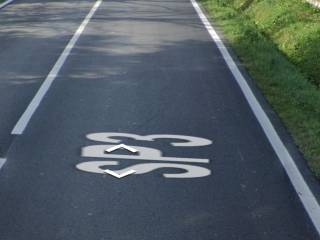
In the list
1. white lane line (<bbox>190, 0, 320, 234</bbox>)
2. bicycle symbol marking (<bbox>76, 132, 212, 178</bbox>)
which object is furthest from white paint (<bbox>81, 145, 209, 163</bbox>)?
white lane line (<bbox>190, 0, 320, 234</bbox>)

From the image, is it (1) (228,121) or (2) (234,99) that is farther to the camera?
(2) (234,99)

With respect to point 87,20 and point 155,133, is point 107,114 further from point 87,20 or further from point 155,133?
point 87,20

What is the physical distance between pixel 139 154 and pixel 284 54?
7.51 meters

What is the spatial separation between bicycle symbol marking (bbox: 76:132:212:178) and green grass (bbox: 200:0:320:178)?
1.31 m

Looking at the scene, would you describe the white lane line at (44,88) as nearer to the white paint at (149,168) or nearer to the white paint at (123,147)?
the white paint at (123,147)

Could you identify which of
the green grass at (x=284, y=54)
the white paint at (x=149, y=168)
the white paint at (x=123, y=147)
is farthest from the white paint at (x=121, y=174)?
the green grass at (x=284, y=54)

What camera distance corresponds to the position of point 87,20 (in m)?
17.9

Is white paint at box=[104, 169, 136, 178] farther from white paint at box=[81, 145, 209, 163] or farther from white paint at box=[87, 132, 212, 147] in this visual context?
white paint at box=[87, 132, 212, 147]

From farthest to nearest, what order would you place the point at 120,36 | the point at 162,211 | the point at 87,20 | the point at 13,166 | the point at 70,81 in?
the point at 87,20
the point at 120,36
the point at 70,81
the point at 13,166
the point at 162,211

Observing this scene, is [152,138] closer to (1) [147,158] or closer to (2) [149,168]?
(1) [147,158]

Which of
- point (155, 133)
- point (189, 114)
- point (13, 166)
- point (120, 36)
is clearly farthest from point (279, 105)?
point (120, 36)

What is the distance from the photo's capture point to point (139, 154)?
7.39 m

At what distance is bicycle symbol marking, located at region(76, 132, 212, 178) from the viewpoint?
690 centimetres

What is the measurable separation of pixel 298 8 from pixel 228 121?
34.3 ft
